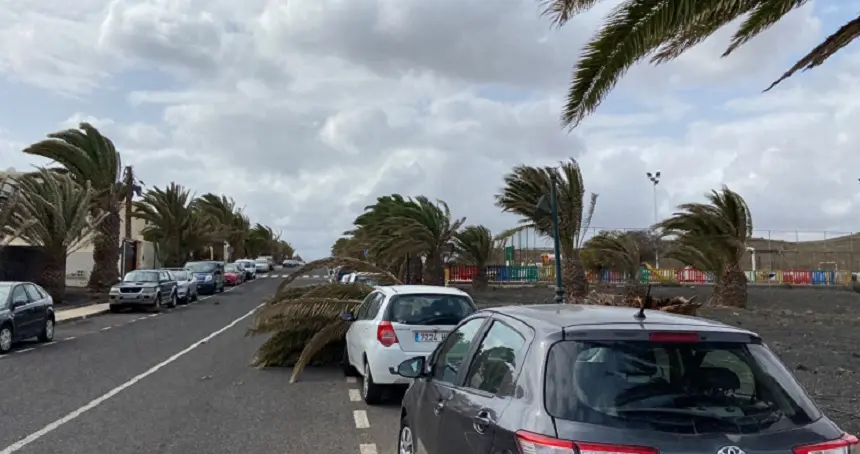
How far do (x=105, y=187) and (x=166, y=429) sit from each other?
95.0 feet

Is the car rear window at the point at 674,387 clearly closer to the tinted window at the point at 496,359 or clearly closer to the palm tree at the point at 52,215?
the tinted window at the point at 496,359

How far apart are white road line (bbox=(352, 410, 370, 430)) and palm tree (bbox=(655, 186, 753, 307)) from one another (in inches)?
750

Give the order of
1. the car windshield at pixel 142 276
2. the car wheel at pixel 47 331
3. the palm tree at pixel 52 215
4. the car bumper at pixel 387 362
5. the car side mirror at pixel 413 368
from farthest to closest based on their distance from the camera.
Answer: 1. the car windshield at pixel 142 276
2. the palm tree at pixel 52 215
3. the car wheel at pixel 47 331
4. the car bumper at pixel 387 362
5. the car side mirror at pixel 413 368

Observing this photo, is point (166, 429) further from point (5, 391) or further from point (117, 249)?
point (117, 249)

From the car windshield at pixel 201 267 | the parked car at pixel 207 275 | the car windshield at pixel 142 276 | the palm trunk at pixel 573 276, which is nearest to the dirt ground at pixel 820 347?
the palm trunk at pixel 573 276

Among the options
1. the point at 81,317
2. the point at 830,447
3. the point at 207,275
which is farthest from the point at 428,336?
the point at 207,275

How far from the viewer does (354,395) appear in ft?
37.6

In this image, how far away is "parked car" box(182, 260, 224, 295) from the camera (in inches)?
1699

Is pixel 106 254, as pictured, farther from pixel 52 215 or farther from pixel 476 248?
pixel 476 248

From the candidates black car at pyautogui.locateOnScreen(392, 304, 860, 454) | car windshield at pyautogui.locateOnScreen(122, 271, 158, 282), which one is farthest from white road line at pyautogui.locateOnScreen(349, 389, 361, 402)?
car windshield at pyautogui.locateOnScreen(122, 271, 158, 282)

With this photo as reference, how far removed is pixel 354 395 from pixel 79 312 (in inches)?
809

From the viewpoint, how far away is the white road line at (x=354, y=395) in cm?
1110

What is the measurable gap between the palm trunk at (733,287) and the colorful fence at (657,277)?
11.7 m

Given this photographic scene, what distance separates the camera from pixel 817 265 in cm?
7219
